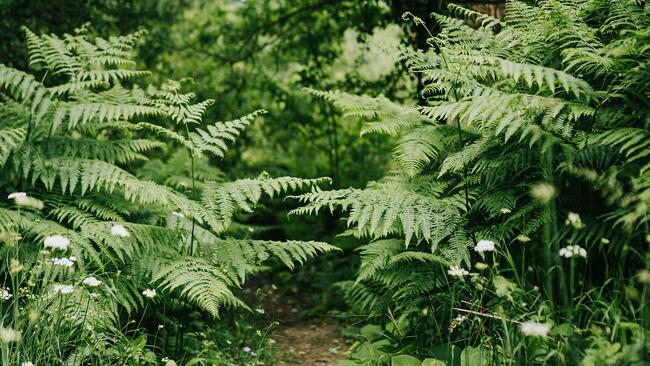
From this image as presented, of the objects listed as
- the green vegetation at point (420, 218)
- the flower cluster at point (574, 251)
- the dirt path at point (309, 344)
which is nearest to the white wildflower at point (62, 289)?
the green vegetation at point (420, 218)

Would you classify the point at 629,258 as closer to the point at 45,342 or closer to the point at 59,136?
the point at 45,342

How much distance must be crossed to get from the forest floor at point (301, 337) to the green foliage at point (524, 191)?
60 cm

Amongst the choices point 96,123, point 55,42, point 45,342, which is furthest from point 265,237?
point 45,342

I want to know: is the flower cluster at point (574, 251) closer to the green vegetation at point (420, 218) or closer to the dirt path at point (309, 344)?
the green vegetation at point (420, 218)

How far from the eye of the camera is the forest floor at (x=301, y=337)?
12.3ft

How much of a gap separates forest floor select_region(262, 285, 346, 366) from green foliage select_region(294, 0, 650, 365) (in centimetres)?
60

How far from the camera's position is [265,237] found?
6613 millimetres

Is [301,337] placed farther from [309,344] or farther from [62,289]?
[62,289]

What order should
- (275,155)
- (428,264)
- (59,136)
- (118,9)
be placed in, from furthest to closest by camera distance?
(275,155)
(118,9)
(59,136)
(428,264)

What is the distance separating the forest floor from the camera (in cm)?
376

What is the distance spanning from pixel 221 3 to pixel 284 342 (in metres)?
5.83

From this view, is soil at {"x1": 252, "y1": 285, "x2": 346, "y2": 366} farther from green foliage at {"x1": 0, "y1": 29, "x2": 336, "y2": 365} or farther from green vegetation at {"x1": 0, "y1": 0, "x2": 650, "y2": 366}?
green foliage at {"x1": 0, "y1": 29, "x2": 336, "y2": 365}

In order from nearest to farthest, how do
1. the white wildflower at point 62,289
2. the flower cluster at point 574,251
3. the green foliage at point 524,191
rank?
the flower cluster at point 574,251, the white wildflower at point 62,289, the green foliage at point 524,191

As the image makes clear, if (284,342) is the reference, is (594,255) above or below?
above
